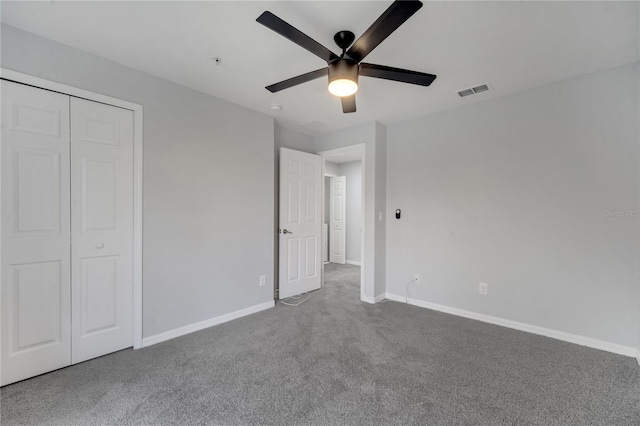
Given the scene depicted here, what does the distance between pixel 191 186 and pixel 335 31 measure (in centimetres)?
197

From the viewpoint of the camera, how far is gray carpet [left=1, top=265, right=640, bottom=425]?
1.64m

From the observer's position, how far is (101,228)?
227 centimetres

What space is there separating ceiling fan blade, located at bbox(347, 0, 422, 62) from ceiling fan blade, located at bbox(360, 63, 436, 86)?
0.14m

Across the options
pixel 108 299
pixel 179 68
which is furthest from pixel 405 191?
pixel 108 299

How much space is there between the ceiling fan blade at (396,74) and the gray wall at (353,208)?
4.24 metres

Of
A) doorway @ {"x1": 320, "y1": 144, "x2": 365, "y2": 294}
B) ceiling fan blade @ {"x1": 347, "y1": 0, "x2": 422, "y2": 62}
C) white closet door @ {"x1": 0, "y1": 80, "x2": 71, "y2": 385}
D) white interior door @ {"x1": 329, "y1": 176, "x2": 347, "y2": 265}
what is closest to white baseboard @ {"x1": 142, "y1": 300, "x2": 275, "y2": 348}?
white closet door @ {"x1": 0, "y1": 80, "x2": 71, "y2": 385}

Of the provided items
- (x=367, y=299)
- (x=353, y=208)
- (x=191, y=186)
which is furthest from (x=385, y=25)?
(x=353, y=208)

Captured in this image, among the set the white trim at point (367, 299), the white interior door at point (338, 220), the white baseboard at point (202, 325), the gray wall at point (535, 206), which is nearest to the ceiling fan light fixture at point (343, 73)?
the gray wall at point (535, 206)

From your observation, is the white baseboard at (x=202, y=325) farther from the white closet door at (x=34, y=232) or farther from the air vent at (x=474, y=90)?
the air vent at (x=474, y=90)

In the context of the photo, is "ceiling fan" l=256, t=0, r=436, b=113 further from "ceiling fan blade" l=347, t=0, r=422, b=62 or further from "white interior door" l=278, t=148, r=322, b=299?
"white interior door" l=278, t=148, r=322, b=299

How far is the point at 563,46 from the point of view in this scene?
2.05 meters

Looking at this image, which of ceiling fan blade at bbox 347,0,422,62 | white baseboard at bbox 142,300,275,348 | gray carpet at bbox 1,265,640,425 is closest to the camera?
ceiling fan blade at bbox 347,0,422,62

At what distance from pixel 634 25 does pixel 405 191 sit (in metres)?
2.34

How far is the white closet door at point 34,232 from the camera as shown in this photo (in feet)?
6.18
